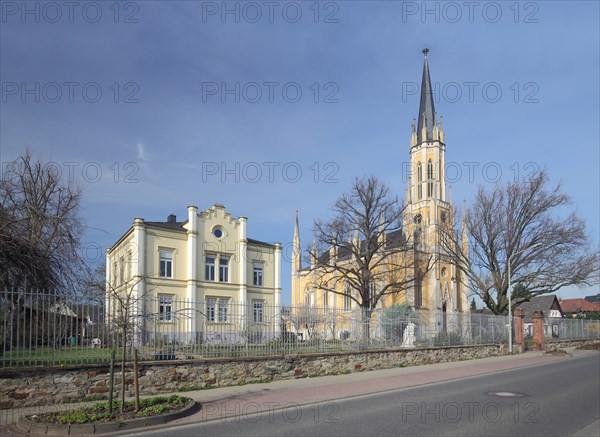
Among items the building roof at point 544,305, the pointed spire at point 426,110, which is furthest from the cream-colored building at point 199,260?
the building roof at point 544,305

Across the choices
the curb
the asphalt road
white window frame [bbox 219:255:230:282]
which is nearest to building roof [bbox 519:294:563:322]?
white window frame [bbox 219:255:230:282]

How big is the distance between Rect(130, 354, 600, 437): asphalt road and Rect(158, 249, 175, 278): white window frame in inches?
1094

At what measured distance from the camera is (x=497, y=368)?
22266 millimetres

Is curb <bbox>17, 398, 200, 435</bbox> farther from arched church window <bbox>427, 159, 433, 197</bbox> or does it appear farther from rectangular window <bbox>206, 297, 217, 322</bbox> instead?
arched church window <bbox>427, 159, 433, 197</bbox>

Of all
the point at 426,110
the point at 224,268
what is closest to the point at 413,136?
the point at 426,110

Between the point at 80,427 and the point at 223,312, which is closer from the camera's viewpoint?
the point at 80,427

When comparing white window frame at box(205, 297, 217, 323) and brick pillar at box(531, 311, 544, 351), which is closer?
white window frame at box(205, 297, 217, 323)

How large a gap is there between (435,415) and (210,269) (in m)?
33.0

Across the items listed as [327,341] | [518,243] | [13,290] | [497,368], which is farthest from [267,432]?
[518,243]

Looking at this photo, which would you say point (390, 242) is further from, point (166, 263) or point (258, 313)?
point (258, 313)

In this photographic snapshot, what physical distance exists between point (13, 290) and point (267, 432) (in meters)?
6.60

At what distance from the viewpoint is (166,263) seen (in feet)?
132

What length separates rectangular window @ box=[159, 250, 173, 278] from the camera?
39.8m

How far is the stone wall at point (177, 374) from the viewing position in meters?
11.0
